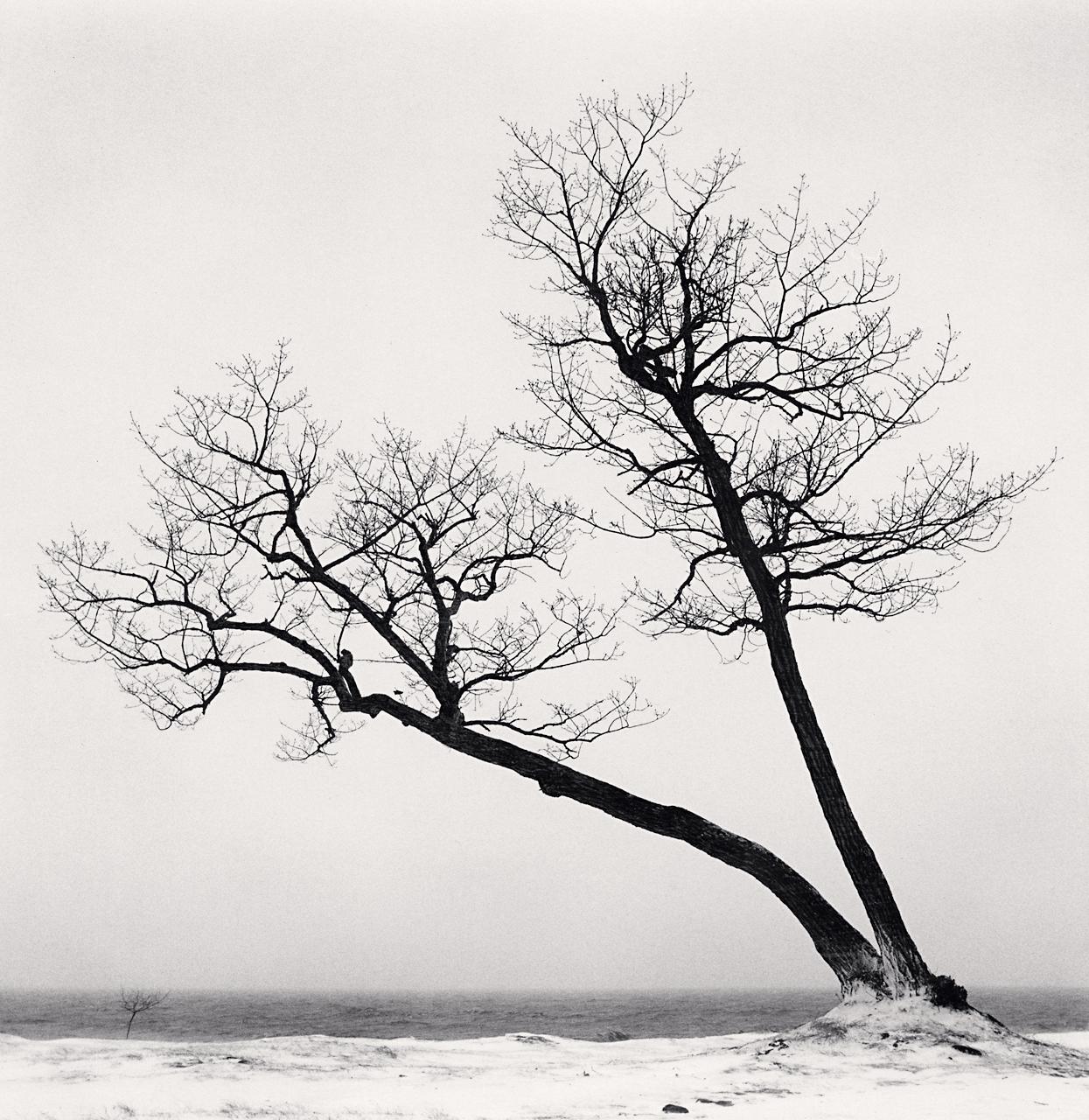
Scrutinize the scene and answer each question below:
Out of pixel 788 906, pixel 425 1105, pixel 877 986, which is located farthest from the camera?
pixel 788 906

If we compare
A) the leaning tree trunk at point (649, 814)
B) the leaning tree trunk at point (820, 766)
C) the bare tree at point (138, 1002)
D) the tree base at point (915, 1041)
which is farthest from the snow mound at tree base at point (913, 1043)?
the bare tree at point (138, 1002)

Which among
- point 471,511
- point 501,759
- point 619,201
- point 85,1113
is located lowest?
point 85,1113

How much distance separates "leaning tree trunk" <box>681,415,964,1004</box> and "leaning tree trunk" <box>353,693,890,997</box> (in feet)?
1.46

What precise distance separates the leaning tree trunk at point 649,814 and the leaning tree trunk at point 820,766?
45 cm

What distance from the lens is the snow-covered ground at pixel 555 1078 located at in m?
6.78

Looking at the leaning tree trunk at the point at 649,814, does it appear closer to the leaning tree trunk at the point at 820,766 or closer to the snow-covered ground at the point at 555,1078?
the leaning tree trunk at the point at 820,766

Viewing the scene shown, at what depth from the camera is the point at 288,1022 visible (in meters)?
117

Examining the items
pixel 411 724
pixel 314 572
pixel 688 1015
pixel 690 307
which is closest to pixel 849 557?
pixel 690 307

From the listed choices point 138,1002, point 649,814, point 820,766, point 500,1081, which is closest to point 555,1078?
point 500,1081

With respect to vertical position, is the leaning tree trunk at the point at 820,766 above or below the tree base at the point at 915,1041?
above

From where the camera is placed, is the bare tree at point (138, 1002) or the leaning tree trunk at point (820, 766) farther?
the bare tree at point (138, 1002)

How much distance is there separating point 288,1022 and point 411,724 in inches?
4783

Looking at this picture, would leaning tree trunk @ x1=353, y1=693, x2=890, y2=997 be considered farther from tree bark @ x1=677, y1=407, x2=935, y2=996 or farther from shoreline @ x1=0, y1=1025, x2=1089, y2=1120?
shoreline @ x1=0, y1=1025, x2=1089, y2=1120

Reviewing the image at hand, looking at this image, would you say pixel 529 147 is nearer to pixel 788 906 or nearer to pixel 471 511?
pixel 471 511
